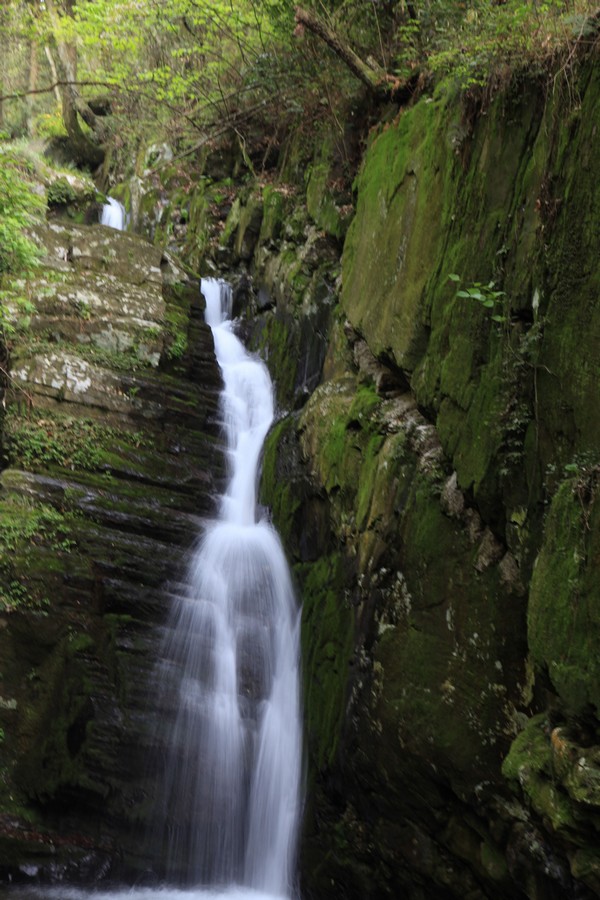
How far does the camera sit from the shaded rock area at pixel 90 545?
600cm

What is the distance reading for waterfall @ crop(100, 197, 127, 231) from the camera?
17062 millimetres

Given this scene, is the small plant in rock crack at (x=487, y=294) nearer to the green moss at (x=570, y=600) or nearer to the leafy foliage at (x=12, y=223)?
the green moss at (x=570, y=600)

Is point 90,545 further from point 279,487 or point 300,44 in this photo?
point 300,44

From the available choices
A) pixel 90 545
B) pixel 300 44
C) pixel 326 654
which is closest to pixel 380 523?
pixel 326 654

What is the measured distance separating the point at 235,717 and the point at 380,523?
2.51 meters

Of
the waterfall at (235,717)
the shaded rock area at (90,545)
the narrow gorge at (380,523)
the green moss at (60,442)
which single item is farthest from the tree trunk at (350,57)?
the waterfall at (235,717)

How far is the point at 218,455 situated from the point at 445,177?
15.8 feet

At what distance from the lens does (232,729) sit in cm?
644

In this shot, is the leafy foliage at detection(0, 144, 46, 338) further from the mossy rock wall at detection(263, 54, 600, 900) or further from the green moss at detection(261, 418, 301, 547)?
the mossy rock wall at detection(263, 54, 600, 900)

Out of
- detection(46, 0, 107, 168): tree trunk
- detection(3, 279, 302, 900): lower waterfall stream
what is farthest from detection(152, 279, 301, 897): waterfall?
detection(46, 0, 107, 168): tree trunk

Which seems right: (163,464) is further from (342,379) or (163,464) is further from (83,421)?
(342,379)

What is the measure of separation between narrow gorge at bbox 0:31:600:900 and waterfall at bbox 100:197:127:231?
A: 774 centimetres

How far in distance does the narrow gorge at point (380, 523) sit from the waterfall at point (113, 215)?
774 centimetres

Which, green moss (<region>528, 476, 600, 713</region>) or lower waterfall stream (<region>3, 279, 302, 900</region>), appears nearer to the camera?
green moss (<region>528, 476, 600, 713</region>)
